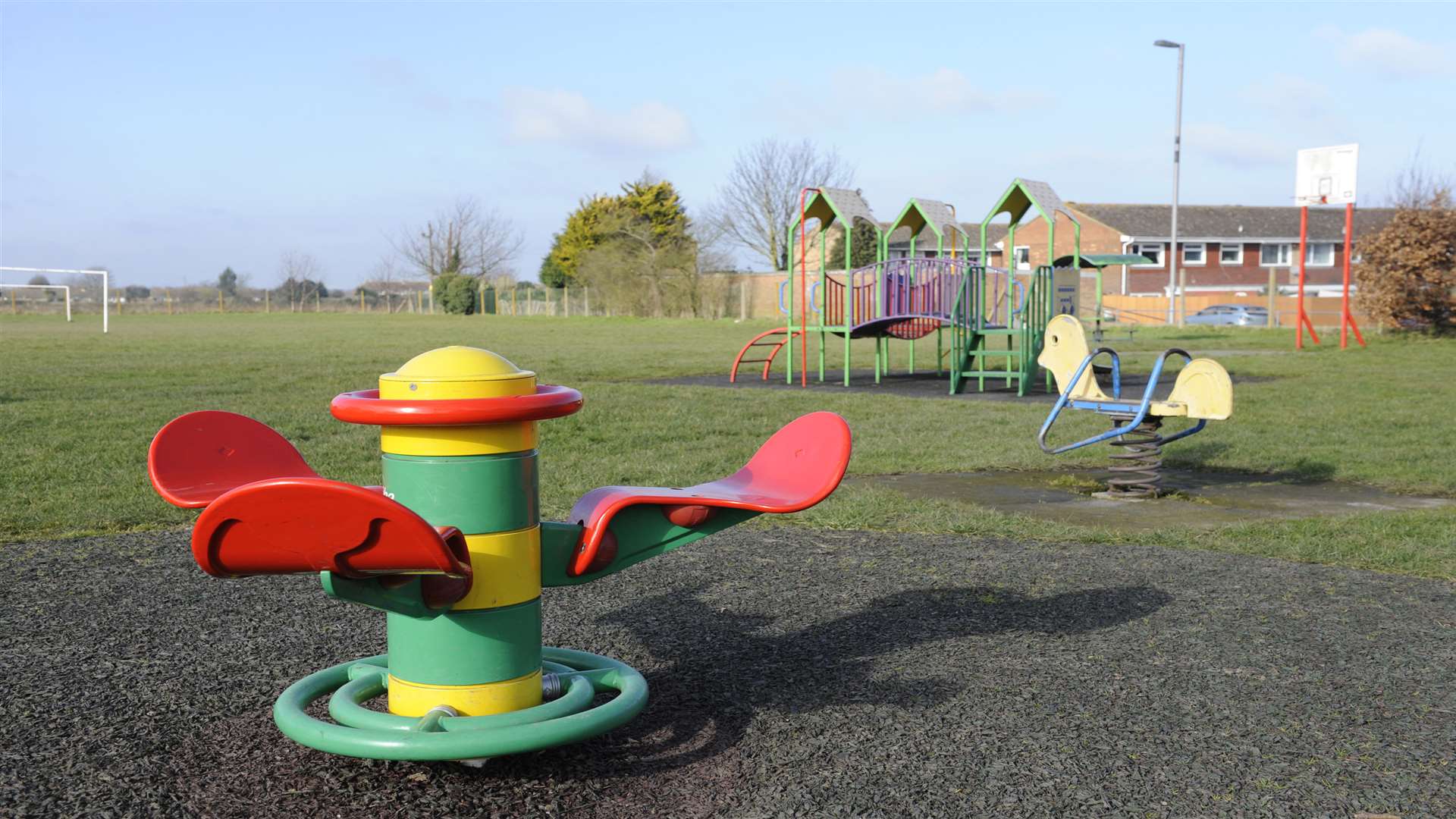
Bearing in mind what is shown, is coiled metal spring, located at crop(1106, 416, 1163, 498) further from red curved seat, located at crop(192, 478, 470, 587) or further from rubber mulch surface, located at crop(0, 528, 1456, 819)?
red curved seat, located at crop(192, 478, 470, 587)

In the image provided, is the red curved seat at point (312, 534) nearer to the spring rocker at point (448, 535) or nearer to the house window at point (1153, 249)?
the spring rocker at point (448, 535)

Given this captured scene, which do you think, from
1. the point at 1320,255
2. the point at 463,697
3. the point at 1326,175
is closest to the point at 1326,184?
the point at 1326,175

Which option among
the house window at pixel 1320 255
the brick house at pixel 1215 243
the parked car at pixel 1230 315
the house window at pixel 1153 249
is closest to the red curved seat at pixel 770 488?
the parked car at pixel 1230 315

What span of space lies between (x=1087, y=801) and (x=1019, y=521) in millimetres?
3681

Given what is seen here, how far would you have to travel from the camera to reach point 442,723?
9.16 ft

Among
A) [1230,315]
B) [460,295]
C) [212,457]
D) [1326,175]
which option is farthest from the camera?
[460,295]

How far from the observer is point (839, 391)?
15.1 m

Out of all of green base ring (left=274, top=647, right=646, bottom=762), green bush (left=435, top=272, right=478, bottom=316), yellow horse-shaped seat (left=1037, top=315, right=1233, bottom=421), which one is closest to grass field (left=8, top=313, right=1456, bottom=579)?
yellow horse-shaped seat (left=1037, top=315, right=1233, bottom=421)

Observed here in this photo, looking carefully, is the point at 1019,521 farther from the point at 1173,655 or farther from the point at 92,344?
the point at 92,344

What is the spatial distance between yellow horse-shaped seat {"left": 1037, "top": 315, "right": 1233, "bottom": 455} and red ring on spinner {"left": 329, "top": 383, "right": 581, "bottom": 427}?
4.68 meters

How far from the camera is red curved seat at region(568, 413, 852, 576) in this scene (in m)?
3.09

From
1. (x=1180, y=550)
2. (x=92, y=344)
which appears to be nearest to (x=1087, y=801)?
(x=1180, y=550)

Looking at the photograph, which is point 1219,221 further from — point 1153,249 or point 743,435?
point 743,435

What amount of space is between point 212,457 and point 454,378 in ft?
2.78
